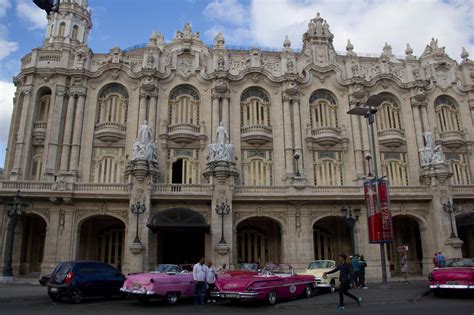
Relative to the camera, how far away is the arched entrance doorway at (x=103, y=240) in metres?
Result: 28.9

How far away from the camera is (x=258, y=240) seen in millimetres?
30703

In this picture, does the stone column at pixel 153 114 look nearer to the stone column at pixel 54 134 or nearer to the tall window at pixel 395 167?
the stone column at pixel 54 134

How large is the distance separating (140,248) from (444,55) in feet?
103

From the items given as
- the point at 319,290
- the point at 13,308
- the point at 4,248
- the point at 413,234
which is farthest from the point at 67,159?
the point at 413,234

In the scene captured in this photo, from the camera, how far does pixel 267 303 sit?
46.2 feet

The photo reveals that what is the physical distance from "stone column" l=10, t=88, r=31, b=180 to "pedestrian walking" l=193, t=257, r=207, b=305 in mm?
21096

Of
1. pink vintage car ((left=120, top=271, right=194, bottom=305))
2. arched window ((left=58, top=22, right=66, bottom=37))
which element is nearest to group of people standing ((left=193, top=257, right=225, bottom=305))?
pink vintage car ((left=120, top=271, right=194, bottom=305))

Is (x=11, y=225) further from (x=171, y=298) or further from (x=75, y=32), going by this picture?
(x=75, y=32)

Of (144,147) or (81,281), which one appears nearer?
(81,281)

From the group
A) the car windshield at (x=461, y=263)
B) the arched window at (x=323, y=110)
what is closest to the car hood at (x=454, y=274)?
the car windshield at (x=461, y=263)

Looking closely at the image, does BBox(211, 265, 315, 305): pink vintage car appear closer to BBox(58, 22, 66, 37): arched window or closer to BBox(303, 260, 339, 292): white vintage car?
BBox(303, 260, 339, 292): white vintage car

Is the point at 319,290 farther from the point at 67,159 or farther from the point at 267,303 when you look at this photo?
the point at 67,159

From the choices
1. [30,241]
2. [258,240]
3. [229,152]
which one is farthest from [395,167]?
[30,241]

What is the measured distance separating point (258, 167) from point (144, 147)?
904 centimetres
